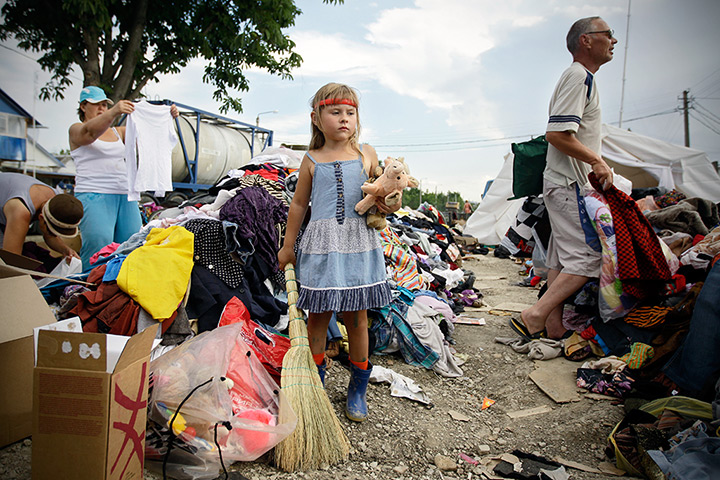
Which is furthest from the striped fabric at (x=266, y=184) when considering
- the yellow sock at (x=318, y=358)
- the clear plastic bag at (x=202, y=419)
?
the clear plastic bag at (x=202, y=419)

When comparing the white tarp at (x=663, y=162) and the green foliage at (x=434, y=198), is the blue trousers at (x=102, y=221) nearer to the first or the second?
the white tarp at (x=663, y=162)

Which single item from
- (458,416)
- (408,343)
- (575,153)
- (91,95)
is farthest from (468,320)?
(91,95)

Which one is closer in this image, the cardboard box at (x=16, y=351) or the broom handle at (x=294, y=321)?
the cardboard box at (x=16, y=351)

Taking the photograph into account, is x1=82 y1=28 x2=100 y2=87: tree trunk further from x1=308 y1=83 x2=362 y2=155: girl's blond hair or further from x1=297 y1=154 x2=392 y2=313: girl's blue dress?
x1=297 y1=154 x2=392 y2=313: girl's blue dress

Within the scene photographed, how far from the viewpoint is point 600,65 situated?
292 cm

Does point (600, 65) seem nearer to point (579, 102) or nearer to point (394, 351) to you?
A: point (579, 102)

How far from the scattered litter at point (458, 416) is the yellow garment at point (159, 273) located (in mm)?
1697

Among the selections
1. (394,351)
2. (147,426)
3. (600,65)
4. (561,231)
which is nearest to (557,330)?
(561,231)

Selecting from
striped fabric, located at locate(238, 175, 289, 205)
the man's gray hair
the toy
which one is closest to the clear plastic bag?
the toy

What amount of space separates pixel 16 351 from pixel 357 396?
1.53 m

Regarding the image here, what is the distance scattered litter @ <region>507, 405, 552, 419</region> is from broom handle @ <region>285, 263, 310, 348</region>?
125cm

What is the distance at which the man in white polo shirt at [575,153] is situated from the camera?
9.20 ft

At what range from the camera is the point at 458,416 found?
231cm

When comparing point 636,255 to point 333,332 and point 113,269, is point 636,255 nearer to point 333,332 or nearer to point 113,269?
point 333,332
